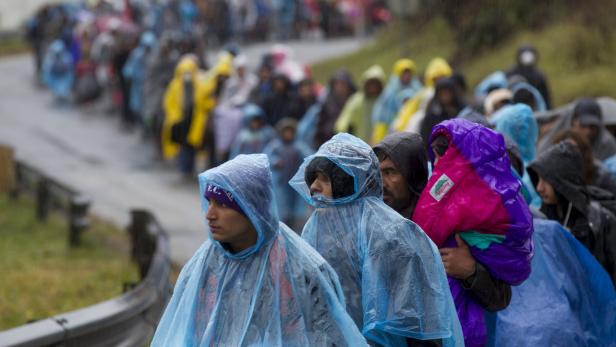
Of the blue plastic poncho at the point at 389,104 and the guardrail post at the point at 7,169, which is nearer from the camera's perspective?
the blue plastic poncho at the point at 389,104

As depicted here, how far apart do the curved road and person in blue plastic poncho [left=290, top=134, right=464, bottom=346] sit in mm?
7783

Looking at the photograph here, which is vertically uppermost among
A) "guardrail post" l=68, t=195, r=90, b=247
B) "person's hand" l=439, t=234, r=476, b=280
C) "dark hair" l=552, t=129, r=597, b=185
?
"person's hand" l=439, t=234, r=476, b=280

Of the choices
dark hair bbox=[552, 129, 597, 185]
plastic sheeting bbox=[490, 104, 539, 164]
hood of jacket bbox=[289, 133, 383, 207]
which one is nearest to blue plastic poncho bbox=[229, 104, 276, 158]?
plastic sheeting bbox=[490, 104, 539, 164]

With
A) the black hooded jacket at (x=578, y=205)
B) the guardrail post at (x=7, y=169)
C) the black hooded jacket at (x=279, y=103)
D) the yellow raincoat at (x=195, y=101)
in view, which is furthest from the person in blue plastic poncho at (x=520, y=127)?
the yellow raincoat at (x=195, y=101)

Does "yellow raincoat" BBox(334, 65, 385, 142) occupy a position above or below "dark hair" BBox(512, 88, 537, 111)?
below

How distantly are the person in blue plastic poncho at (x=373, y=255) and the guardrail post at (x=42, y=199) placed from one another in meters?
10.3

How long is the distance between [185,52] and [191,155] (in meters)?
3.41

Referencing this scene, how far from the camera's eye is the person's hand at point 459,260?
20.2 ft

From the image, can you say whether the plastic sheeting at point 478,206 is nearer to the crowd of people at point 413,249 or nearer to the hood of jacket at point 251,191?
the crowd of people at point 413,249

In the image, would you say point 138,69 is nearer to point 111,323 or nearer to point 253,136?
point 253,136

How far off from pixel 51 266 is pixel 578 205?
22.3ft

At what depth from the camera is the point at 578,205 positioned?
782 cm

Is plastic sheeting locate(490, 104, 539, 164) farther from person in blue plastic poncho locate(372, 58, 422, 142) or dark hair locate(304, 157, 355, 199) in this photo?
person in blue plastic poncho locate(372, 58, 422, 142)

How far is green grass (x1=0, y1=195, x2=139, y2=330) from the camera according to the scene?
36.5 feet
